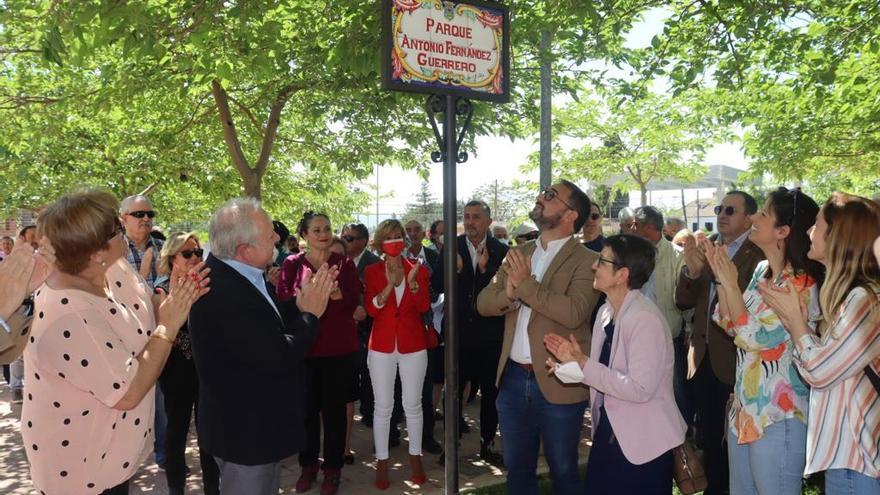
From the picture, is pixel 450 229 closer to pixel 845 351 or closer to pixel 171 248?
pixel 845 351

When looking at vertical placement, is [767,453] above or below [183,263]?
below

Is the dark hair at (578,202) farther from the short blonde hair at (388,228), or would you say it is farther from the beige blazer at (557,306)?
the short blonde hair at (388,228)

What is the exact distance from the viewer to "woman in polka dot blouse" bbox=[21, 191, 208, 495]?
2520mm

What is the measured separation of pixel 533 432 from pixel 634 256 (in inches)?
46.8

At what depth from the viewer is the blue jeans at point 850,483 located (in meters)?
2.53

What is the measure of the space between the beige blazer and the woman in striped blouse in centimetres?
105

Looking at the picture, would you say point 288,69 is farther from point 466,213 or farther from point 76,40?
point 466,213

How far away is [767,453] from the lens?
2.99 meters

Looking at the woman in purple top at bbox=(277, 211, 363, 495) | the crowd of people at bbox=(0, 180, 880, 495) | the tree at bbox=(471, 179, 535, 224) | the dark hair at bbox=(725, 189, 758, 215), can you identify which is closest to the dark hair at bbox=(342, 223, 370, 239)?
the woman in purple top at bbox=(277, 211, 363, 495)

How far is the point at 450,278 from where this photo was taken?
12.6ft

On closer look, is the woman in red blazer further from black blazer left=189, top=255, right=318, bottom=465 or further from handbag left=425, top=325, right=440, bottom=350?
black blazer left=189, top=255, right=318, bottom=465

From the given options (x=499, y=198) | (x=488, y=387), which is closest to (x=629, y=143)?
(x=488, y=387)

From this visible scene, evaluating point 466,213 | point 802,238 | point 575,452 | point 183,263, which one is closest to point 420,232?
point 466,213

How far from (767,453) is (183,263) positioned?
385 cm
